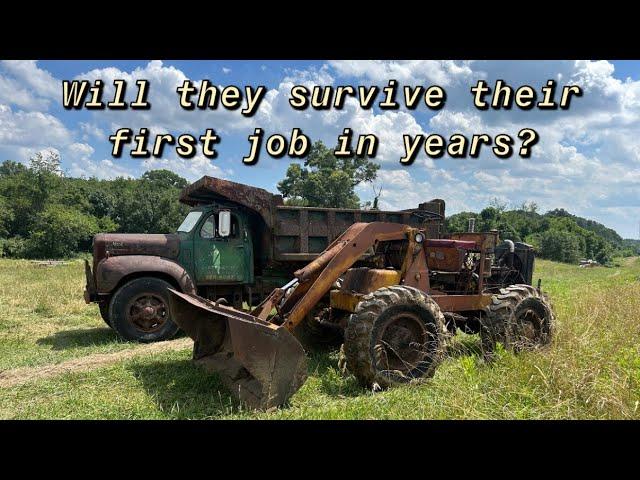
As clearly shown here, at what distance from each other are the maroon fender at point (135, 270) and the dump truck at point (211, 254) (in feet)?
0.05

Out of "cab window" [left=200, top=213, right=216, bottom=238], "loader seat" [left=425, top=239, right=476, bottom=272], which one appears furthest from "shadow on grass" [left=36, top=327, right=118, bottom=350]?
"loader seat" [left=425, top=239, right=476, bottom=272]

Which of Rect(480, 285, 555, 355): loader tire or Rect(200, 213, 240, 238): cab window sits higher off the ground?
Rect(200, 213, 240, 238): cab window

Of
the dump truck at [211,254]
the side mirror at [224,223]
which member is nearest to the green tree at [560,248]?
the dump truck at [211,254]

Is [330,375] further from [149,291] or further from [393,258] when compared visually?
[149,291]

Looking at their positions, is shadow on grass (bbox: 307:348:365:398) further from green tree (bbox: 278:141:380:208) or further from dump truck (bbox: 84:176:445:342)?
green tree (bbox: 278:141:380:208)

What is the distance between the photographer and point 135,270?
7.89m

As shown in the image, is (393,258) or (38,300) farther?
(38,300)

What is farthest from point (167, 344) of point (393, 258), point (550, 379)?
point (550, 379)

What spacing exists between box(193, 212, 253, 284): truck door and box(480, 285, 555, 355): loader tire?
476cm

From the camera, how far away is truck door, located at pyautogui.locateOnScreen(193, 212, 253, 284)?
8.81m

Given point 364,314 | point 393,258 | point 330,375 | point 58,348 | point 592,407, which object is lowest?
point 58,348

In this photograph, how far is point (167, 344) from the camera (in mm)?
7523

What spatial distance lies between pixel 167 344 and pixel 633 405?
20.6 feet

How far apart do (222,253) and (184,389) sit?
410cm
